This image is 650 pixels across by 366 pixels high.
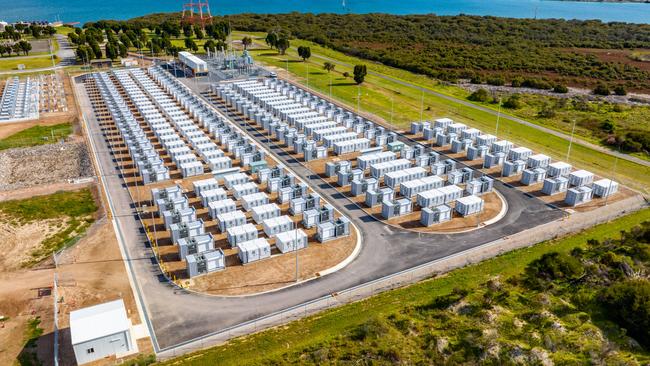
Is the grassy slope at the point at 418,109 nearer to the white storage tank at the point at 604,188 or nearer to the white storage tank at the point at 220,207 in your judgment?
the white storage tank at the point at 604,188

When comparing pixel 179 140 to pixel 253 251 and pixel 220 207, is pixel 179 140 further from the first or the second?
pixel 253 251

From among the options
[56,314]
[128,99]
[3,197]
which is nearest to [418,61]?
[128,99]

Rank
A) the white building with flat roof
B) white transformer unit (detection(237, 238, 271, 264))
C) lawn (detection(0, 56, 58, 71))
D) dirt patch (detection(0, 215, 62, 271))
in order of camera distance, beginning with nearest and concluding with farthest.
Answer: the white building with flat roof < white transformer unit (detection(237, 238, 271, 264)) < dirt patch (detection(0, 215, 62, 271)) < lawn (detection(0, 56, 58, 71))

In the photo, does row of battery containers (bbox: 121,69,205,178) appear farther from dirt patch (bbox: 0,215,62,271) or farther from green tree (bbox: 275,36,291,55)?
green tree (bbox: 275,36,291,55)

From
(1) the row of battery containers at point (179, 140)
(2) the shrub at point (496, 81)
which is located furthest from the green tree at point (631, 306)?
(2) the shrub at point (496, 81)

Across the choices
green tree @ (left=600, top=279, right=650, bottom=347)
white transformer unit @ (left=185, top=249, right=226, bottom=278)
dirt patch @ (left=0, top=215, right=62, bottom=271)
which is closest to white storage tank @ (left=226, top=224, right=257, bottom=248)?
white transformer unit @ (left=185, top=249, right=226, bottom=278)
